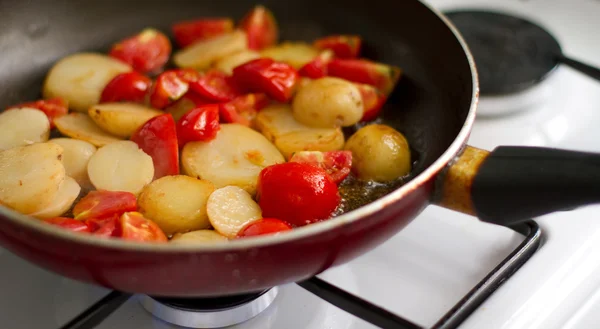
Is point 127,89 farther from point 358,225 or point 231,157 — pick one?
point 358,225

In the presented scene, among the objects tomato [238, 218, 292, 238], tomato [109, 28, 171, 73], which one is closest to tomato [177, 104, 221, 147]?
tomato [238, 218, 292, 238]

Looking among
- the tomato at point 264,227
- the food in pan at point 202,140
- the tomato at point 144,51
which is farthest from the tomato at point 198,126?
the tomato at point 144,51

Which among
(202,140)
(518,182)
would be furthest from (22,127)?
(518,182)

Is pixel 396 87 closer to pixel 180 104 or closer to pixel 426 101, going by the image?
pixel 426 101

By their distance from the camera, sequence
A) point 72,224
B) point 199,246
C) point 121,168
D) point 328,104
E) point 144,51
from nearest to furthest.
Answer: point 199,246 → point 72,224 → point 121,168 → point 328,104 → point 144,51

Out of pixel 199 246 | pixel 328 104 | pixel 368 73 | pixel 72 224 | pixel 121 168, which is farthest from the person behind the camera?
pixel 368 73

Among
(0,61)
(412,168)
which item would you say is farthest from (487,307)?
(0,61)
